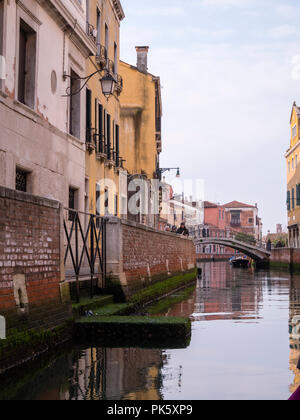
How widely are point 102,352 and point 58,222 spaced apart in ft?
6.15

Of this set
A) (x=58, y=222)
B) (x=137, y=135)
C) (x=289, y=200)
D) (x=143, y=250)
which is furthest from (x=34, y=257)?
(x=289, y=200)

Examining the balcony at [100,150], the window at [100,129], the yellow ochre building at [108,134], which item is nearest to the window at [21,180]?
the yellow ochre building at [108,134]

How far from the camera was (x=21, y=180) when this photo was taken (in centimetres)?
1116

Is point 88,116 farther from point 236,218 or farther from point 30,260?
point 236,218

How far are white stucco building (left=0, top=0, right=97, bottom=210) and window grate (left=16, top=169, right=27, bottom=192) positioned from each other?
0.06ft

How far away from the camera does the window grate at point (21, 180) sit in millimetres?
10969

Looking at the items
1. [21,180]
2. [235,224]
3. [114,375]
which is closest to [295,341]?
[114,375]

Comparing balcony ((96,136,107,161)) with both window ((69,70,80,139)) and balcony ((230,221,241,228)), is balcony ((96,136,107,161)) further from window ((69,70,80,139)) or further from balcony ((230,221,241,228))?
balcony ((230,221,241,228))

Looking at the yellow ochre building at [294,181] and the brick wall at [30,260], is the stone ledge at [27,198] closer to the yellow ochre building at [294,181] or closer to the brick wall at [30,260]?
the brick wall at [30,260]

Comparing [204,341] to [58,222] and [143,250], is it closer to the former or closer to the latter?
[58,222]

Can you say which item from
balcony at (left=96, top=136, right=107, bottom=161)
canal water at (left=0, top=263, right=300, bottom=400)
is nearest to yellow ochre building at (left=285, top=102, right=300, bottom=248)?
balcony at (left=96, top=136, right=107, bottom=161)

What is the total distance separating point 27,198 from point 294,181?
3860 centimetres

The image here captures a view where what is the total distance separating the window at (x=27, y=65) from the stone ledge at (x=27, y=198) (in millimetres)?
4123

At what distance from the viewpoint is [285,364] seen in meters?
6.41
